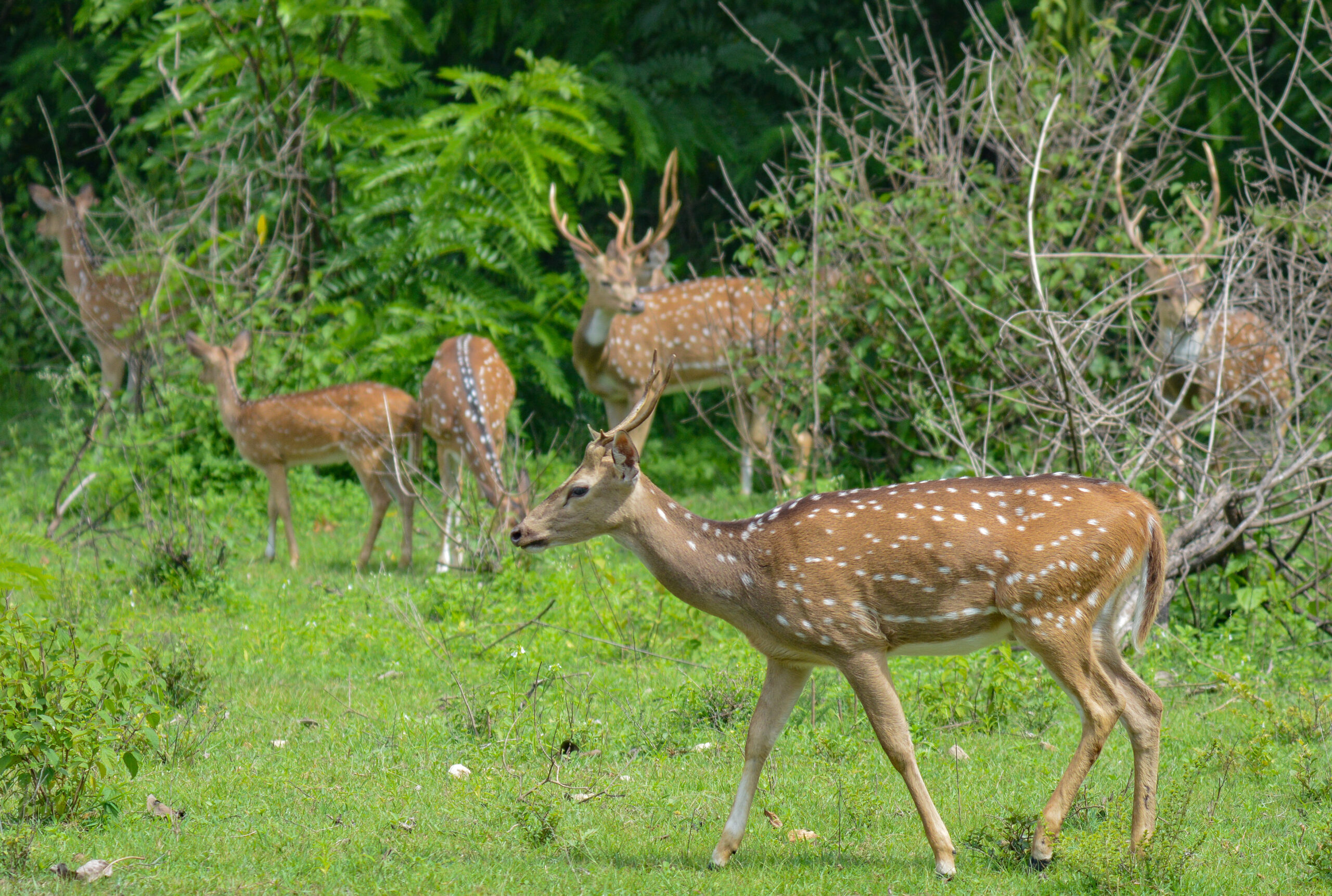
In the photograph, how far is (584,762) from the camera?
5.72m

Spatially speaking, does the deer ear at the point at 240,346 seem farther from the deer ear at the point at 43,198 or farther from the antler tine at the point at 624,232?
the deer ear at the point at 43,198

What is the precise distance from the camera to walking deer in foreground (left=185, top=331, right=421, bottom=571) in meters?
9.80

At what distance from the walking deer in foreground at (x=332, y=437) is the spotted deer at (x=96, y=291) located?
246cm

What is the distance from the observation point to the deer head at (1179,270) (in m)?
8.38

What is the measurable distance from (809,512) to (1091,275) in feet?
18.7

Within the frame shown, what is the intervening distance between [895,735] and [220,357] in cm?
742

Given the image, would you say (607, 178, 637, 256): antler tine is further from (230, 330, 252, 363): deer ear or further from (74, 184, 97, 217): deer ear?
(74, 184, 97, 217): deer ear

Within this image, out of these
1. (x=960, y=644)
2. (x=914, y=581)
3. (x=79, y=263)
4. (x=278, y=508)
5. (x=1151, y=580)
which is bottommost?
(x=278, y=508)

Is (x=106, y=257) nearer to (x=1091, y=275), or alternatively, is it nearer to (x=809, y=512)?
(x=1091, y=275)

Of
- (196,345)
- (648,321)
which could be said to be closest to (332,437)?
(196,345)

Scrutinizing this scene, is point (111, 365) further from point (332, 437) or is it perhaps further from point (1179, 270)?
point (1179, 270)

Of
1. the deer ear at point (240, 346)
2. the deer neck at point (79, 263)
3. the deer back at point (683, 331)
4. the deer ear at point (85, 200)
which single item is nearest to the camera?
the deer ear at point (240, 346)

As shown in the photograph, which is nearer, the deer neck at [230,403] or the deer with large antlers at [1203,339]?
the deer with large antlers at [1203,339]

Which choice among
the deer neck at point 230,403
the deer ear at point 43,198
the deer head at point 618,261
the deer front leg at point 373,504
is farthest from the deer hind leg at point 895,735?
the deer ear at point 43,198
